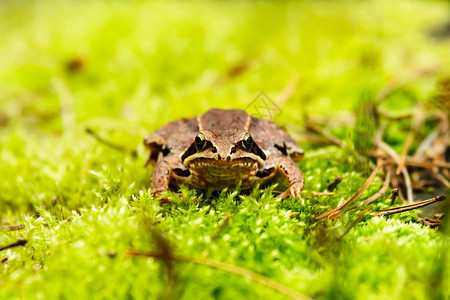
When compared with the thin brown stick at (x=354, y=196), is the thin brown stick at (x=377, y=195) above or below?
below

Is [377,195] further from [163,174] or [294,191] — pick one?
[163,174]

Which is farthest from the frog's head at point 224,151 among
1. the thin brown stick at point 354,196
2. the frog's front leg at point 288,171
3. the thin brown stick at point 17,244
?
the thin brown stick at point 17,244

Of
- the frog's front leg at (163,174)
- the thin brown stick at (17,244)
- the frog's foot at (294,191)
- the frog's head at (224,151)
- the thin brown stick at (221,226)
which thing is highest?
the frog's head at (224,151)

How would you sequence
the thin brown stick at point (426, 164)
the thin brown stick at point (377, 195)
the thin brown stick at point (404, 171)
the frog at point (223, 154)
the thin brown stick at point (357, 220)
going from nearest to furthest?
1. the thin brown stick at point (357, 220)
2. the thin brown stick at point (377, 195)
3. the frog at point (223, 154)
4. the thin brown stick at point (404, 171)
5. the thin brown stick at point (426, 164)

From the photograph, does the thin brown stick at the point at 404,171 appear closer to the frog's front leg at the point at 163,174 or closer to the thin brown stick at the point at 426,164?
the thin brown stick at the point at 426,164

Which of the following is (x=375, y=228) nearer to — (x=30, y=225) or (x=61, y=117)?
(x=30, y=225)

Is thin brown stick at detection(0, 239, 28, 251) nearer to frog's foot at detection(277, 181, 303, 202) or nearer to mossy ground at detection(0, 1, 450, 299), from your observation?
mossy ground at detection(0, 1, 450, 299)

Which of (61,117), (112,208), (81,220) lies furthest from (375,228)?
(61,117)

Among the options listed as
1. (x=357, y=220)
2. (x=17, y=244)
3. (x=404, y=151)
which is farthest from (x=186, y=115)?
(x=357, y=220)
